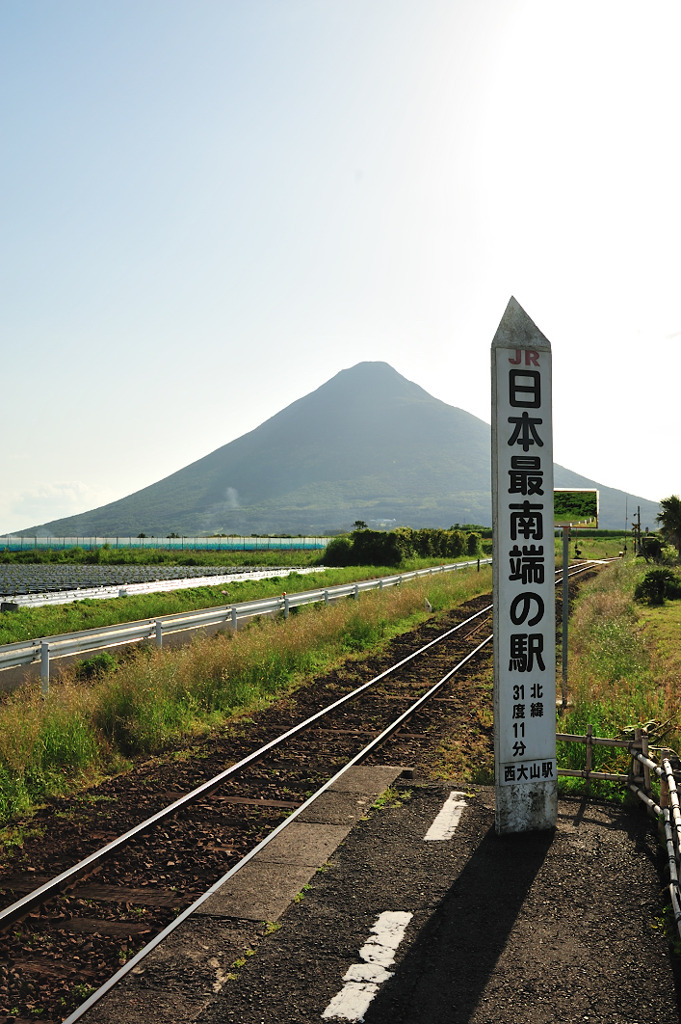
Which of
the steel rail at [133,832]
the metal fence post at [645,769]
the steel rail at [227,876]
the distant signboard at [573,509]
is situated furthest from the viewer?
the distant signboard at [573,509]

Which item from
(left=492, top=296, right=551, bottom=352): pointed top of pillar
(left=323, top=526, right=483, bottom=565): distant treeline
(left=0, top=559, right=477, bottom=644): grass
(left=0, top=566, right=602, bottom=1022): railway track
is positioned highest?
(left=492, top=296, right=551, bottom=352): pointed top of pillar

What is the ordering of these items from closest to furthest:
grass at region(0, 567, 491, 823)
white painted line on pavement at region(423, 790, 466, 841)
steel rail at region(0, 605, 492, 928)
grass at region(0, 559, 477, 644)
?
steel rail at region(0, 605, 492, 928) < white painted line on pavement at region(423, 790, 466, 841) < grass at region(0, 567, 491, 823) < grass at region(0, 559, 477, 644)

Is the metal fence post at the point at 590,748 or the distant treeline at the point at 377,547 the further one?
the distant treeline at the point at 377,547

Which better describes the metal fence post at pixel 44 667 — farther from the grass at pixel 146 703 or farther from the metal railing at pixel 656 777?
the metal railing at pixel 656 777

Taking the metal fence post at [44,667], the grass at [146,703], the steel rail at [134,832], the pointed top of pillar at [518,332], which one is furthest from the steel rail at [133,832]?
the pointed top of pillar at [518,332]

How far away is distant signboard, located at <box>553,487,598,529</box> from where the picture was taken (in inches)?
435

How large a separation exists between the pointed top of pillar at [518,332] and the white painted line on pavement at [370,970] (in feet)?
16.8

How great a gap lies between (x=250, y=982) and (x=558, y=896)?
2.56 m

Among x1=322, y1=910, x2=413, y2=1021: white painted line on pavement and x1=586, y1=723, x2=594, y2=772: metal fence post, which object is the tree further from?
x1=322, y1=910, x2=413, y2=1021: white painted line on pavement

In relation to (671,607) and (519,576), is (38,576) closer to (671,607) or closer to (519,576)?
(671,607)

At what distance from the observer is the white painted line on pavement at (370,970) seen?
14.3 feet

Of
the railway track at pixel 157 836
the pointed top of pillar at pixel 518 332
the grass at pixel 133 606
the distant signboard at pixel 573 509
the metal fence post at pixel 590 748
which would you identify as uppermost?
the pointed top of pillar at pixel 518 332

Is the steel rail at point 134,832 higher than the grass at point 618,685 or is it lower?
lower

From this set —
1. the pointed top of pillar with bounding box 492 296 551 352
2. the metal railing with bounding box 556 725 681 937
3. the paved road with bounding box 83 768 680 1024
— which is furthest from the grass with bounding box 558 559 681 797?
the pointed top of pillar with bounding box 492 296 551 352
